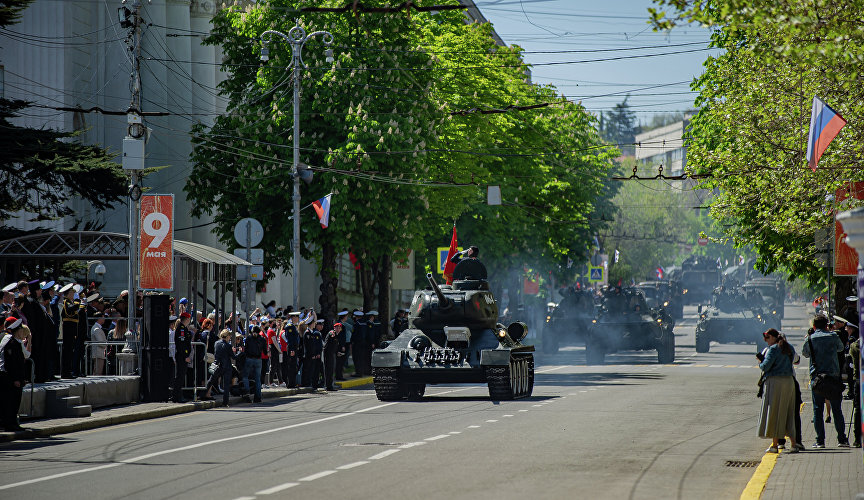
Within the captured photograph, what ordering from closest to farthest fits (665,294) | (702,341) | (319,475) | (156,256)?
(319,475) < (156,256) < (702,341) < (665,294)

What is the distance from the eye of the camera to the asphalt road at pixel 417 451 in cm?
1242

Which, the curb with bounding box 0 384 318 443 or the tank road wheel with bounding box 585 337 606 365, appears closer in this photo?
the curb with bounding box 0 384 318 443

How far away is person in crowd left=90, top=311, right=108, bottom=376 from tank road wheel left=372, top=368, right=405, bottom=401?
17.7ft

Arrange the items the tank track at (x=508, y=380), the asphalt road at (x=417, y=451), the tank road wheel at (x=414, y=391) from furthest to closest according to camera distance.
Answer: the tank road wheel at (x=414, y=391) → the tank track at (x=508, y=380) → the asphalt road at (x=417, y=451)

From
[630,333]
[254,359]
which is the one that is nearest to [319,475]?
[254,359]

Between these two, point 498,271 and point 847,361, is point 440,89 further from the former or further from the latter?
point 847,361

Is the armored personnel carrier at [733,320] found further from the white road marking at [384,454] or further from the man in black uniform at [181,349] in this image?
the white road marking at [384,454]

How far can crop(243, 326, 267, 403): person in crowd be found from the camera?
25688mm

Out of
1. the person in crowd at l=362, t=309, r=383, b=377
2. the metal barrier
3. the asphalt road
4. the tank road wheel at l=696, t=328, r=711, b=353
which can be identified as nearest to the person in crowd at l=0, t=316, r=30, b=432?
the asphalt road

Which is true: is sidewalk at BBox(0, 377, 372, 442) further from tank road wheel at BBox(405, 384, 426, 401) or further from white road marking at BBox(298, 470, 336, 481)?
white road marking at BBox(298, 470, 336, 481)

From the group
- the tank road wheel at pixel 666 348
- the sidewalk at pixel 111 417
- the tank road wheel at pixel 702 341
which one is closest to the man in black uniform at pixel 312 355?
the sidewalk at pixel 111 417

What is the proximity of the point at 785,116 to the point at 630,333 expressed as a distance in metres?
19.3

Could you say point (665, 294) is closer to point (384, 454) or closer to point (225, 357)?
point (225, 357)

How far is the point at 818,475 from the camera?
43.9 ft
